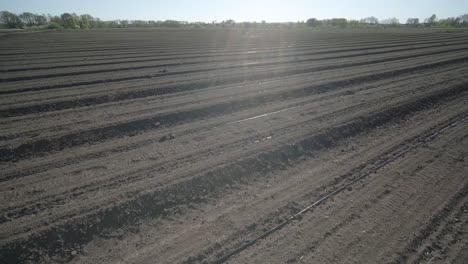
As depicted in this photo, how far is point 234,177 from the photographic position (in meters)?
5.00

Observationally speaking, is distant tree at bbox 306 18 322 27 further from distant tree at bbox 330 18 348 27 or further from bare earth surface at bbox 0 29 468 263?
bare earth surface at bbox 0 29 468 263

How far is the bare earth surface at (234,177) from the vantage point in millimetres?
3482

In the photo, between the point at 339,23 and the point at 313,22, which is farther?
the point at 313,22

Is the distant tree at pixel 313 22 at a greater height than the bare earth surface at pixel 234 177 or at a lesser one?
lesser

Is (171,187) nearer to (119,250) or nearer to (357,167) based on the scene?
(119,250)

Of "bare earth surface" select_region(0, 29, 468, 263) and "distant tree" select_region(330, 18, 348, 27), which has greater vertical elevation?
"bare earth surface" select_region(0, 29, 468, 263)

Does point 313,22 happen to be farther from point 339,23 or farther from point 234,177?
point 234,177

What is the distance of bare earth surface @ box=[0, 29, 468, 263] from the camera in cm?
348

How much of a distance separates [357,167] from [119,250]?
13.4ft

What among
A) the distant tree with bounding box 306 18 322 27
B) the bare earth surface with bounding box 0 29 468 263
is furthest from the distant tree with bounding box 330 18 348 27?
the bare earth surface with bounding box 0 29 468 263

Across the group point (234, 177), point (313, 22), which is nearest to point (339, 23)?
point (313, 22)

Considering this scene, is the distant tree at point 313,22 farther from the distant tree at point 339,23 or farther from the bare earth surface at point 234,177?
the bare earth surface at point 234,177

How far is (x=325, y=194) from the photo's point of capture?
14.6 feet

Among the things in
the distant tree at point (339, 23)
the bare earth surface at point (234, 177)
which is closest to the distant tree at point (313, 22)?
the distant tree at point (339, 23)
